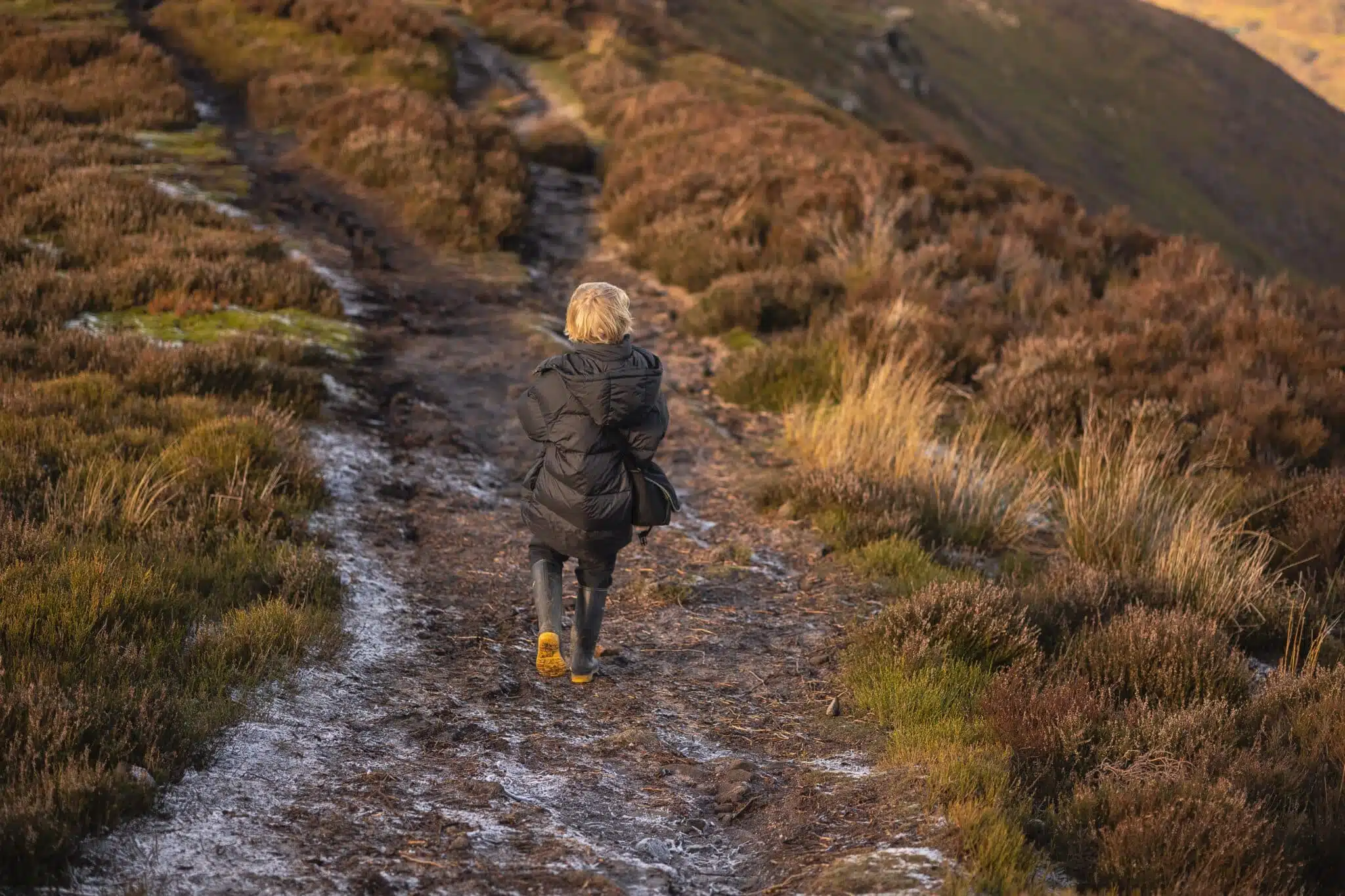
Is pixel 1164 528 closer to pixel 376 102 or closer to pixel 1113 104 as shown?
pixel 376 102

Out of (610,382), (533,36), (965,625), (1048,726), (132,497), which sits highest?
(533,36)

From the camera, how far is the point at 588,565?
4918 mm

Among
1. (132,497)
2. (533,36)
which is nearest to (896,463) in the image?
(132,497)

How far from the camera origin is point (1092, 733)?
4121mm

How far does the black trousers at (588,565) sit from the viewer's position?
4914 millimetres

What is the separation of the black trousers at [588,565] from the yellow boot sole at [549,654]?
0.29 meters

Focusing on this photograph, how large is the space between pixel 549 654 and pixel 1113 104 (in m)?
118

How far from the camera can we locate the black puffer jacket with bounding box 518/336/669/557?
4711 millimetres

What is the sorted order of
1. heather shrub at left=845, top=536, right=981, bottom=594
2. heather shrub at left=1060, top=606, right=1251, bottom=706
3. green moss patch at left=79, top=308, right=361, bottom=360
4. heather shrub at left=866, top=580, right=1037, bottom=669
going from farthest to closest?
green moss patch at left=79, top=308, right=361, bottom=360
heather shrub at left=845, top=536, right=981, bottom=594
heather shrub at left=866, top=580, right=1037, bottom=669
heather shrub at left=1060, top=606, right=1251, bottom=706

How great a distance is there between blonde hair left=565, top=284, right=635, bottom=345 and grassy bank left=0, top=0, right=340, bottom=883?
1.87m

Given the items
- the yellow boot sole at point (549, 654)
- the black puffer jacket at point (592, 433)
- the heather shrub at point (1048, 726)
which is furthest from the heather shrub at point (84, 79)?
the heather shrub at point (1048, 726)

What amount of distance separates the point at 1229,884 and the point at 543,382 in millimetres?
3278

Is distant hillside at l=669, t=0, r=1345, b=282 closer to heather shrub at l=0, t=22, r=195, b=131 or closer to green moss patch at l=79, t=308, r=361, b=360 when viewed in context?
heather shrub at l=0, t=22, r=195, b=131

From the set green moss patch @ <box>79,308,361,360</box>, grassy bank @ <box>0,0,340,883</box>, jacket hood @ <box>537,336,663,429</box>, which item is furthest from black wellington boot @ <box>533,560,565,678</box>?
green moss patch @ <box>79,308,361,360</box>
